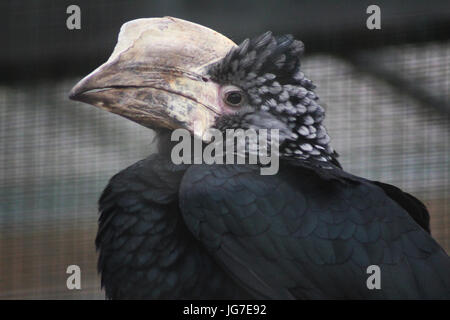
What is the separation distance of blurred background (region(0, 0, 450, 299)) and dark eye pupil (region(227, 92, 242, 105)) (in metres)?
0.17

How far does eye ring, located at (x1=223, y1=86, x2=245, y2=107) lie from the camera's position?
157 centimetres

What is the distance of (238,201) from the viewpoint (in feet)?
4.80

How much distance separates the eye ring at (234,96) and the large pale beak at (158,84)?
0.7 inches

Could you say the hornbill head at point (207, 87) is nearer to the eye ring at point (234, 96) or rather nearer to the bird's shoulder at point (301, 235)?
the eye ring at point (234, 96)

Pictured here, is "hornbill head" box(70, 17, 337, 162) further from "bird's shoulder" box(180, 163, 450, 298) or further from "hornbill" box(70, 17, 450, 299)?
"bird's shoulder" box(180, 163, 450, 298)

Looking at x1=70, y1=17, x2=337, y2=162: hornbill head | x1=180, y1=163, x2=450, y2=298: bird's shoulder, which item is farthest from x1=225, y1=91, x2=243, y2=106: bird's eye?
x1=180, y1=163, x2=450, y2=298: bird's shoulder

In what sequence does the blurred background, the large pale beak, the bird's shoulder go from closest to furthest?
the bird's shoulder
the large pale beak
the blurred background

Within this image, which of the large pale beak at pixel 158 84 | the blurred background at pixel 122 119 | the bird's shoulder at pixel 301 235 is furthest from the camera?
the blurred background at pixel 122 119

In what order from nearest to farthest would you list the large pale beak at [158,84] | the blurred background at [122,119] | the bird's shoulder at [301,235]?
1. the bird's shoulder at [301,235]
2. the large pale beak at [158,84]
3. the blurred background at [122,119]

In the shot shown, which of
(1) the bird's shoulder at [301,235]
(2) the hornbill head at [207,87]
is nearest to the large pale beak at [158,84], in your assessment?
(2) the hornbill head at [207,87]

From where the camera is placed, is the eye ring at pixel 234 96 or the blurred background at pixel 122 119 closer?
the eye ring at pixel 234 96

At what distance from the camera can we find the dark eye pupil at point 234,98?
157cm

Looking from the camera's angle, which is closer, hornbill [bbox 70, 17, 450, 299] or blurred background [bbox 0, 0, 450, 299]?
hornbill [bbox 70, 17, 450, 299]
